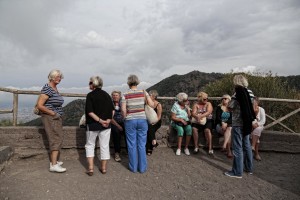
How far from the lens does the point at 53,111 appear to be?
5.27m

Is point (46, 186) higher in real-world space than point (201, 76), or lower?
lower

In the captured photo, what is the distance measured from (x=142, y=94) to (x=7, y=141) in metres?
3.28

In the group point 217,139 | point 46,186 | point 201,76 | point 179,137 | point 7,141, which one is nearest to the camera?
point 46,186

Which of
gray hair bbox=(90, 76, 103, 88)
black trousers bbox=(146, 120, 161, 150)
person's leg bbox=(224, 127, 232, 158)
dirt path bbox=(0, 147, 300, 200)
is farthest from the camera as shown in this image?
person's leg bbox=(224, 127, 232, 158)

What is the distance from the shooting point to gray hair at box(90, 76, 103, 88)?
5.15m

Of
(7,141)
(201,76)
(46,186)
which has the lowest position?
(46,186)

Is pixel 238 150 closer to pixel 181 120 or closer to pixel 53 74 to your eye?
pixel 181 120

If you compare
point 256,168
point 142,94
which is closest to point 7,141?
point 142,94

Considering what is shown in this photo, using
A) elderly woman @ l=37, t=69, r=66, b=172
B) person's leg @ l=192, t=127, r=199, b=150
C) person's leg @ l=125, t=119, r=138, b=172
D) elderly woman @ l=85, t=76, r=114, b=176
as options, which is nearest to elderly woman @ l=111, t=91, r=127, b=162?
person's leg @ l=125, t=119, r=138, b=172

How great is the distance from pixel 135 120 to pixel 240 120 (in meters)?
1.96

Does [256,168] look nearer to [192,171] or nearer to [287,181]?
[287,181]

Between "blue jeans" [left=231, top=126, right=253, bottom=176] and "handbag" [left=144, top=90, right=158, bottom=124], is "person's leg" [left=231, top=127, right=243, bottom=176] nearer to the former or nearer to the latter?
"blue jeans" [left=231, top=126, right=253, bottom=176]

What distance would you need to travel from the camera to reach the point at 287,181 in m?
5.21

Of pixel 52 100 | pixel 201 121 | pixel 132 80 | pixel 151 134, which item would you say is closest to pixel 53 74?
pixel 52 100
